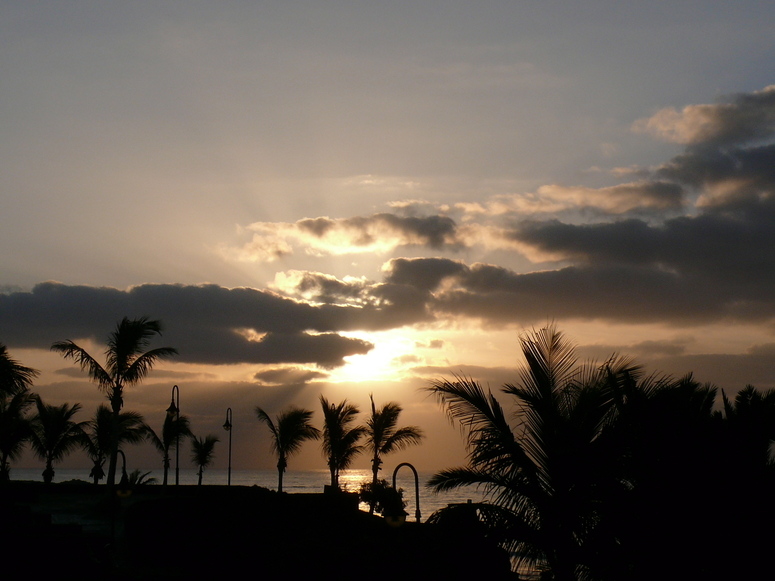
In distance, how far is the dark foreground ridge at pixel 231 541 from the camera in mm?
14461

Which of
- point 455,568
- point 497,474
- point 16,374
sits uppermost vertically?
point 16,374

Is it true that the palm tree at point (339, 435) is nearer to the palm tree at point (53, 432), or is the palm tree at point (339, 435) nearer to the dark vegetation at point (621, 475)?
the palm tree at point (53, 432)

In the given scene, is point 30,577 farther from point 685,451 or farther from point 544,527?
point 685,451

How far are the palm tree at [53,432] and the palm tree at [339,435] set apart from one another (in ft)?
46.4

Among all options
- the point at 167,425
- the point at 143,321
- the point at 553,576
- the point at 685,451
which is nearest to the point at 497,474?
→ the point at 553,576

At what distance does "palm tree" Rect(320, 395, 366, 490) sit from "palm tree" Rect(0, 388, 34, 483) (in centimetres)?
1502

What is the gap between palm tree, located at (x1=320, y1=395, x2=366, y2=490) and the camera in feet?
127

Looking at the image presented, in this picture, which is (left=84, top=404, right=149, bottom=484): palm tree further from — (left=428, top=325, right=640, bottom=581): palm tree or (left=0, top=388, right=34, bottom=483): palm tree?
(left=428, top=325, right=640, bottom=581): palm tree

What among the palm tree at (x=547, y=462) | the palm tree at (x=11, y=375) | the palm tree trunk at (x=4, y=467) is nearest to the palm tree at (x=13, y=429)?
the palm tree trunk at (x=4, y=467)

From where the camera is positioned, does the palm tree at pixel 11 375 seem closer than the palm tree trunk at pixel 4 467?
Yes

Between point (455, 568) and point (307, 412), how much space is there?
2261 cm

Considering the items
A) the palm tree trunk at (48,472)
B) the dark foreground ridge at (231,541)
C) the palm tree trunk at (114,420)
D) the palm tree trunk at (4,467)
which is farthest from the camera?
the palm tree trunk at (48,472)

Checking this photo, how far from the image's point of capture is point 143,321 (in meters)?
29.7

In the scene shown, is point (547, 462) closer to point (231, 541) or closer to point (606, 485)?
point (606, 485)
